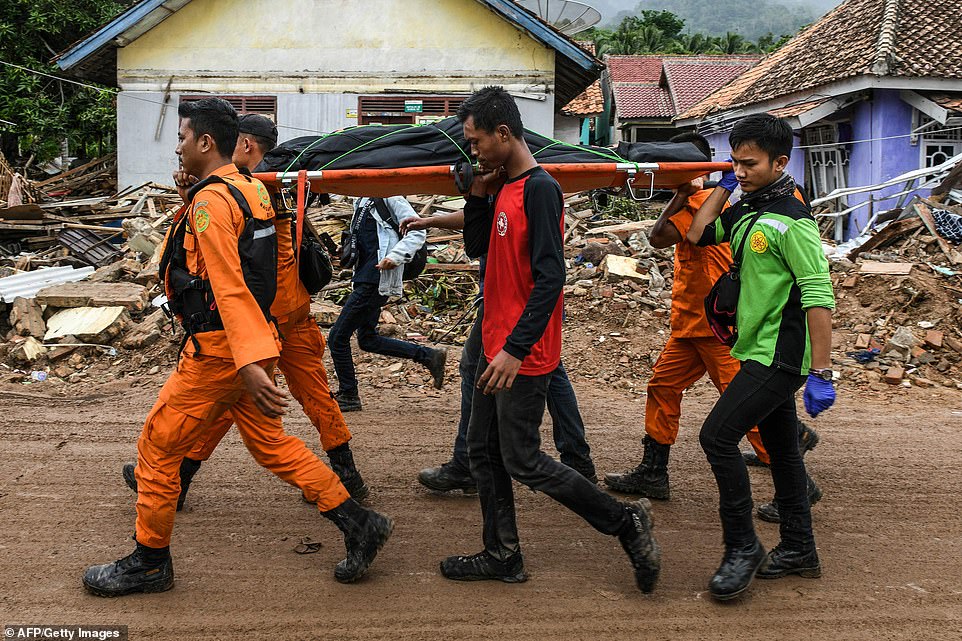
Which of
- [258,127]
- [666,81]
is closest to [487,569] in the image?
[258,127]

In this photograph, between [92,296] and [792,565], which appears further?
[92,296]

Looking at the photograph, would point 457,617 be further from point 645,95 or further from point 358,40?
point 645,95

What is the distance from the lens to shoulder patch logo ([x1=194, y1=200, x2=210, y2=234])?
10.5ft

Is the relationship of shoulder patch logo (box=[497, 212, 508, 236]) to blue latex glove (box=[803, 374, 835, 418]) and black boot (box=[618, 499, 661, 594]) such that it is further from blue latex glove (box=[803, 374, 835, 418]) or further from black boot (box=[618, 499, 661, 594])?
blue latex glove (box=[803, 374, 835, 418])

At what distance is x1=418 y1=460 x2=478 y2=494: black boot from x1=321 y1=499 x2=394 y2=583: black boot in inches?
41.6

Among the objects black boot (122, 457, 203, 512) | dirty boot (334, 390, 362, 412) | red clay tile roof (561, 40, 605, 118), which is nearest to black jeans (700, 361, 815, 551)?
black boot (122, 457, 203, 512)

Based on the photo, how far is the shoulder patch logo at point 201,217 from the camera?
3188 mm

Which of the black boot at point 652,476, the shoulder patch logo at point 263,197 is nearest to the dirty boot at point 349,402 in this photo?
the black boot at point 652,476

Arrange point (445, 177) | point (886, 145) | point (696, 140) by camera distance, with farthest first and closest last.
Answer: point (886, 145), point (696, 140), point (445, 177)

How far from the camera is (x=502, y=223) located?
3.39m

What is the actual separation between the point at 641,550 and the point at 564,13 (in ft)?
53.5

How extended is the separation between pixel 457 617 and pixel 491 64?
44.5 feet

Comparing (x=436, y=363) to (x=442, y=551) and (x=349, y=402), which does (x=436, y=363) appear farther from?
(x=442, y=551)

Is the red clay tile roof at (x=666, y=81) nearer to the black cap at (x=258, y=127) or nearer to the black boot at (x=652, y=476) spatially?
the black boot at (x=652, y=476)
